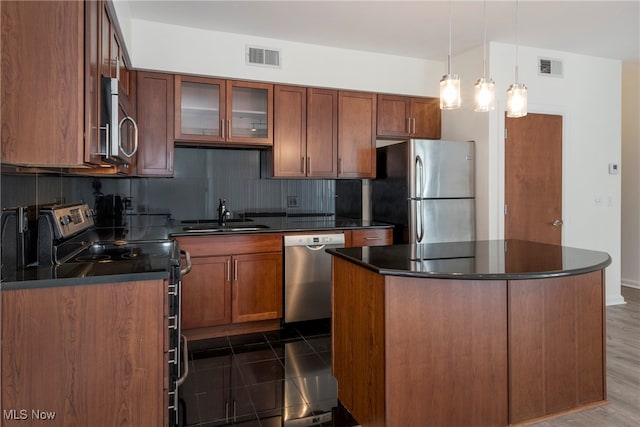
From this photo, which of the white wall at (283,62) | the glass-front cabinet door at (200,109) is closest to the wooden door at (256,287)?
the glass-front cabinet door at (200,109)

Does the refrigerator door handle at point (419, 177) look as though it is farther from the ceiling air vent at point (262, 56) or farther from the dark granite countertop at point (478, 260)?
Result: the ceiling air vent at point (262, 56)

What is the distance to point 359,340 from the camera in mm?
2055

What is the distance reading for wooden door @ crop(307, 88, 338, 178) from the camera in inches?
153

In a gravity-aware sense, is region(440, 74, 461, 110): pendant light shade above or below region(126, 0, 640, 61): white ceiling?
below

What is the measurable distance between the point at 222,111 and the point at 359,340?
93.9 inches

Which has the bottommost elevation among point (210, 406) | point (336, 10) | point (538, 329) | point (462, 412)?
point (210, 406)

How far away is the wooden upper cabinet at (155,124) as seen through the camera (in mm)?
3373

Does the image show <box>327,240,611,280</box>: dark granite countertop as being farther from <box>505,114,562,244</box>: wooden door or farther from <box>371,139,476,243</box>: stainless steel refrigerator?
<box>505,114,562,244</box>: wooden door

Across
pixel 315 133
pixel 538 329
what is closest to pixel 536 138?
pixel 315 133

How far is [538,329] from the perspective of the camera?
201cm

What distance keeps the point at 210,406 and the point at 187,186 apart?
209 centimetres

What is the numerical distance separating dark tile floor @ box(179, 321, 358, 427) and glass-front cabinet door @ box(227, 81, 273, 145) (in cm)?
172

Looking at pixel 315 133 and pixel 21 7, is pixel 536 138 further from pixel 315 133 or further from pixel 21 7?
pixel 21 7

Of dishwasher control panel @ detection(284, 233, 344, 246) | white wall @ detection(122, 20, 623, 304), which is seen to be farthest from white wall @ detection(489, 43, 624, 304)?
dishwasher control panel @ detection(284, 233, 344, 246)
